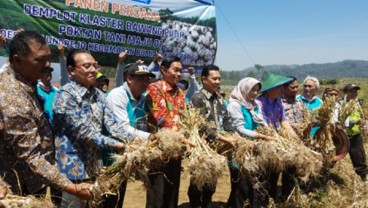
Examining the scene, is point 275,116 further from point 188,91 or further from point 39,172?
point 39,172

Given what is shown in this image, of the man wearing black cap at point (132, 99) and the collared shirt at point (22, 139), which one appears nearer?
the collared shirt at point (22, 139)

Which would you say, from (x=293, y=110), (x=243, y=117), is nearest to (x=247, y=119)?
(x=243, y=117)

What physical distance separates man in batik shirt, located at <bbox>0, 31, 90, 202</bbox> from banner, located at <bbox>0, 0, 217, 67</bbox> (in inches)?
114

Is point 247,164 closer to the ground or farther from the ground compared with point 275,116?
closer to the ground

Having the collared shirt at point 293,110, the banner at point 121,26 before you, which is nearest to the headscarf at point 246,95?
the collared shirt at point 293,110

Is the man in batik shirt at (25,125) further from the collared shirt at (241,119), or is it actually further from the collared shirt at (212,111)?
the collared shirt at (241,119)

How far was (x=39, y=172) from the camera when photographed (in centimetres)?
167

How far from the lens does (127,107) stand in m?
2.99

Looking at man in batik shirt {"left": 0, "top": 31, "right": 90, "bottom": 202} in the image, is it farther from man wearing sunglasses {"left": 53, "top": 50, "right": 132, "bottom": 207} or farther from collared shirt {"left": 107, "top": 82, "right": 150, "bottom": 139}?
collared shirt {"left": 107, "top": 82, "right": 150, "bottom": 139}

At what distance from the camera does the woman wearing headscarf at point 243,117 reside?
3490mm

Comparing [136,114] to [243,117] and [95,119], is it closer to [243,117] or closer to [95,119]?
[95,119]

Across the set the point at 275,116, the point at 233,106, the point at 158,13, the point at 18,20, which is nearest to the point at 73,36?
the point at 18,20

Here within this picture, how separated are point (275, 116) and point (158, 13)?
2.87 metres

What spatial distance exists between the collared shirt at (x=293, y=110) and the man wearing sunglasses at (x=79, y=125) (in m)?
2.70
